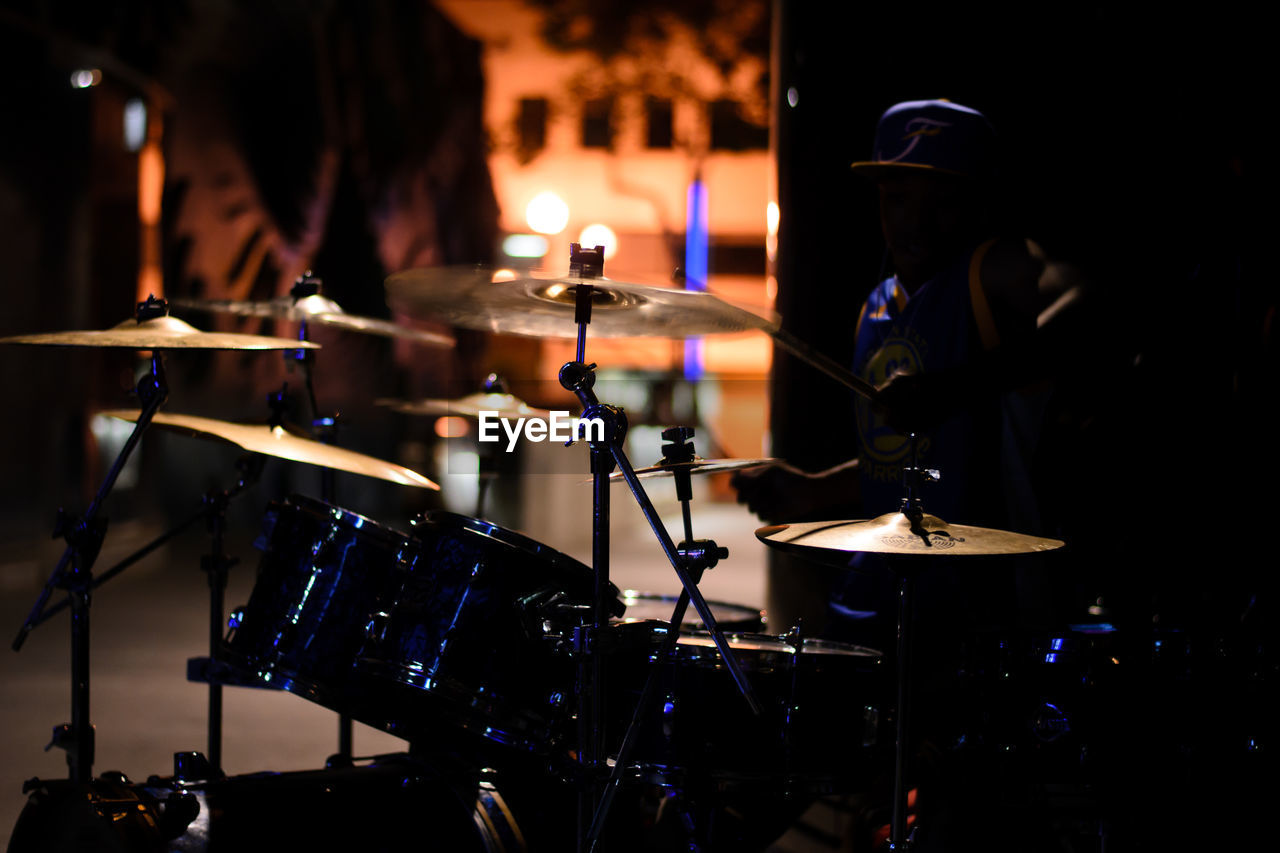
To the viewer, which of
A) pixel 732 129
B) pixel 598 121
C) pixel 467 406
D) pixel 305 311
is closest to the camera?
pixel 305 311

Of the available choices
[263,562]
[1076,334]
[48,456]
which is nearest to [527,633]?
[263,562]

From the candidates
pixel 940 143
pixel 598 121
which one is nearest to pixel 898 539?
pixel 940 143

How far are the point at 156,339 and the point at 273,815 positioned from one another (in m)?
1.00

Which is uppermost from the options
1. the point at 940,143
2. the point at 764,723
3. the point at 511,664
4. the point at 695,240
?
the point at 695,240

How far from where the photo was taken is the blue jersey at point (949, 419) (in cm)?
220

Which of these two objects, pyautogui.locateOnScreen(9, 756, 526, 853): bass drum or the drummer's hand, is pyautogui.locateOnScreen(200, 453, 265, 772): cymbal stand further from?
the drummer's hand

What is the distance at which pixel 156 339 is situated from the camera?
2.22 m

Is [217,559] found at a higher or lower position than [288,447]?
lower

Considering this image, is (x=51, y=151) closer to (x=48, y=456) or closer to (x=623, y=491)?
(x=48, y=456)

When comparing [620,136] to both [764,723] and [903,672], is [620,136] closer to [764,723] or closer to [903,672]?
[764,723]

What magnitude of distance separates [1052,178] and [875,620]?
158 centimetres

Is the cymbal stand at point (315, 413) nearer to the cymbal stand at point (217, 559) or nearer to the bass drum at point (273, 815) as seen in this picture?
the cymbal stand at point (217, 559)

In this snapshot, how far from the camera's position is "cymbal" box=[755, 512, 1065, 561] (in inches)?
65.1

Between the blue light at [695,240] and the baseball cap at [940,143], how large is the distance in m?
9.07
